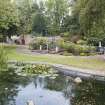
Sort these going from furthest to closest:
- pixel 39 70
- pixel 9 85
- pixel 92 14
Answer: pixel 92 14, pixel 39 70, pixel 9 85

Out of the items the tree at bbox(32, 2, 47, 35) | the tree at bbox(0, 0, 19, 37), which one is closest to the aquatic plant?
the tree at bbox(0, 0, 19, 37)

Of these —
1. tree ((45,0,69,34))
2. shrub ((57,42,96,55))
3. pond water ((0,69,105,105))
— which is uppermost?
tree ((45,0,69,34))

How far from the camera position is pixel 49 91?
19188 millimetres

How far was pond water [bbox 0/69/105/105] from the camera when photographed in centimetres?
1658

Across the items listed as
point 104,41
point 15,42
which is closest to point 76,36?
point 104,41

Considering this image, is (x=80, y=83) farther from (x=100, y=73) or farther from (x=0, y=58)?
(x=0, y=58)

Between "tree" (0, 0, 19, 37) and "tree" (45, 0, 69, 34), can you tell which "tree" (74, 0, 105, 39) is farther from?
"tree" (45, 0, 69, 34)

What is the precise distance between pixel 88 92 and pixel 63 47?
2017 cm

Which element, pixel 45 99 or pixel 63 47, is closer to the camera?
pixel 45 99

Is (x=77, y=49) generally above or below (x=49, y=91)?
above

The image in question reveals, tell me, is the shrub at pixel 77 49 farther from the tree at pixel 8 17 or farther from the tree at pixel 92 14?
the tree at pixel 8 17

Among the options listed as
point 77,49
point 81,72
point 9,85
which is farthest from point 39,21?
point 9,85

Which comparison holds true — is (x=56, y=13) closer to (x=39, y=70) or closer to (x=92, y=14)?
(x=92, y=14)

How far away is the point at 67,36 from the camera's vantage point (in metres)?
51.5
